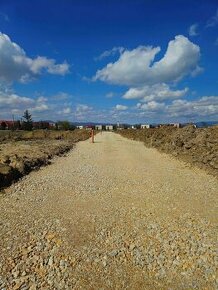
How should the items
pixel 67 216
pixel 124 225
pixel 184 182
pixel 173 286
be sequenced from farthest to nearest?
pixel 184 182
pixel 67 216
pixel 124 225
pixel 173 286

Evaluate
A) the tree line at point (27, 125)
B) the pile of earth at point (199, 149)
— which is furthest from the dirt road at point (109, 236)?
the tree line at point (27, 125)

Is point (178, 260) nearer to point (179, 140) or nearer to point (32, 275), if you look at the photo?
point (32, 275)

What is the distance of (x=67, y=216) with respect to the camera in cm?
902

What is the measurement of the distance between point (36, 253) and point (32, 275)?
81 cm

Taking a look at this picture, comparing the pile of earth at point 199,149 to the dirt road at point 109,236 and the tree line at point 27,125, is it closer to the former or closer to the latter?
the dirt road at point 109,236

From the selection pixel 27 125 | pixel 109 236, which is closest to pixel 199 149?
pixel 109 236

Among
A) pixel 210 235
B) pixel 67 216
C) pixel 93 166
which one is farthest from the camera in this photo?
pixel 93 166

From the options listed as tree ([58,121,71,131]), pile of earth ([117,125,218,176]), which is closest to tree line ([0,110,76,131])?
tree ([58,121,71,131])

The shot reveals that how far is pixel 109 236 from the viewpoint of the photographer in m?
7.53

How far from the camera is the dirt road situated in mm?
5772

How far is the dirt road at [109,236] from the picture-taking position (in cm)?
577

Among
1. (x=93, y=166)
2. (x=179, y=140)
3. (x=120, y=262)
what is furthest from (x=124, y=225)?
(x=179, y=140)

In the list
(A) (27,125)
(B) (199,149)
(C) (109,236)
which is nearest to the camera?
(C) (109,236)

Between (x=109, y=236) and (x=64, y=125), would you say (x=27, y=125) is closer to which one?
(x=64, y=125)
